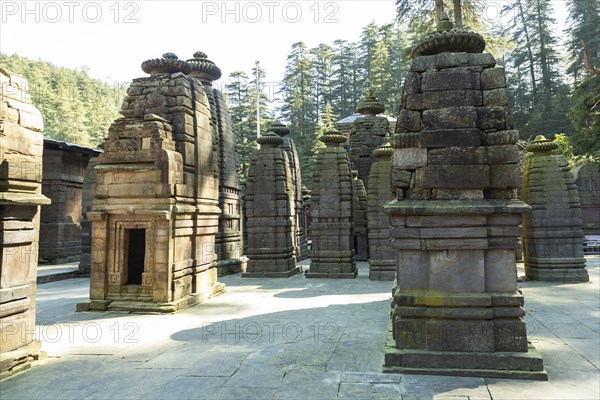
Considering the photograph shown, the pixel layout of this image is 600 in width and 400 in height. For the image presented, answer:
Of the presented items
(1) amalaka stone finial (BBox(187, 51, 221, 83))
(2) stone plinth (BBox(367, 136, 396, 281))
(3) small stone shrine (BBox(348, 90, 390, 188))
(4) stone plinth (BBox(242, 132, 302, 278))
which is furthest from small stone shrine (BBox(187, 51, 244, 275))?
(3) small stone shrine (BBox(348, 90, 390, 188))

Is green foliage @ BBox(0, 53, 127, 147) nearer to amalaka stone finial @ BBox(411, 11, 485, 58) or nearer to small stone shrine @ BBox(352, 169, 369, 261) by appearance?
small stone shrine @ BBox(352, 169, 369, 261)

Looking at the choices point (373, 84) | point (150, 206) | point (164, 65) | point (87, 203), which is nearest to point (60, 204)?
point (87, 203)

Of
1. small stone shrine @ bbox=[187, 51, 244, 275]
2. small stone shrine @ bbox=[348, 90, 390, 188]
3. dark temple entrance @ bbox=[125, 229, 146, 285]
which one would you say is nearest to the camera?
dark temple entrance @ bbox=[125, 229, 146, 285]

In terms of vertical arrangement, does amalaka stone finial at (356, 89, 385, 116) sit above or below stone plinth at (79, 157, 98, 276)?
above

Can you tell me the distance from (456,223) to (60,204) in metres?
21.0

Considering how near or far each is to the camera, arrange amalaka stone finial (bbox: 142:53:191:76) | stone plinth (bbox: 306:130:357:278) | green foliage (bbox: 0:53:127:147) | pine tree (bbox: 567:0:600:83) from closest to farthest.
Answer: amalaka stone finial (bbox: 142:53:191:76) < stone plinth (bbox: 306:130:357:278) < pine tree (bbox: 567:0:600:83) < green foliage (bbox: 0:53:127:147)

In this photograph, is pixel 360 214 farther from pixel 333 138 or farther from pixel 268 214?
pixel 333 138

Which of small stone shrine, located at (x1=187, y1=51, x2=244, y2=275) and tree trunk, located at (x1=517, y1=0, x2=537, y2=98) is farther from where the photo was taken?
tree trunk, located at (x1=517, y1=0, x2=537, y2=98)

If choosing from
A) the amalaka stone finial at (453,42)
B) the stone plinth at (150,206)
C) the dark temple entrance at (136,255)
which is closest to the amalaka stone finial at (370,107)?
the stone plinth at (150,206)

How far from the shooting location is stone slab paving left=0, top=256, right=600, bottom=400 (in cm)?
438

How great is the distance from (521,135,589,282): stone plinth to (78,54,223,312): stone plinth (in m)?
10.4

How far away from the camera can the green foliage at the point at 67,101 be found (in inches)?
2312

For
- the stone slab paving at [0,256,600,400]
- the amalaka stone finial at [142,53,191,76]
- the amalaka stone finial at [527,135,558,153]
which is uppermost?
the amalaka stone finial at [142,53,191,76]

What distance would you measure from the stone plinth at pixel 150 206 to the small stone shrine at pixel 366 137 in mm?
14956
